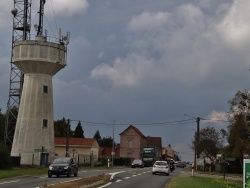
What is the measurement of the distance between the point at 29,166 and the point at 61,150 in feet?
161

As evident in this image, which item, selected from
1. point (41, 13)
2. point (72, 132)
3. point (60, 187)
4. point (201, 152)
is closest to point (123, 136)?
point (72, 132)

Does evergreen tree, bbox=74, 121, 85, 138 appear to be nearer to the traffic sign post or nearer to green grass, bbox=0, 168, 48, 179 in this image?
green grass, bbox=0, 168, 48, 179

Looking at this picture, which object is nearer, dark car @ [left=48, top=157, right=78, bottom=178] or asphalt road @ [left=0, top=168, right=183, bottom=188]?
asphalt road @ [left=0, top=168, right=183, bottom=188]

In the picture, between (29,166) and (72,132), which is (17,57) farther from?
(72,132)

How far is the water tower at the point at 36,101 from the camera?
175 ft

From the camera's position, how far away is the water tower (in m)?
53.4

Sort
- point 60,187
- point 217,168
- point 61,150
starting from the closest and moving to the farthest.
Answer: point 60,187 < point 217,168 < point 61,150

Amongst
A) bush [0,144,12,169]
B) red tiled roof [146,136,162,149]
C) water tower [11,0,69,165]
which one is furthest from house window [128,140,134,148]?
bush [0,144,12,169]

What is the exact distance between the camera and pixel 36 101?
54.1m

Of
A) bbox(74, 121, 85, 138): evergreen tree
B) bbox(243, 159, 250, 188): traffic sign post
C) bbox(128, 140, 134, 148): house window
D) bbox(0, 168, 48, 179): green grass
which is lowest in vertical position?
bbox(0, 168, 48, 179): green grass

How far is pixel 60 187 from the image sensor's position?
2159 cm

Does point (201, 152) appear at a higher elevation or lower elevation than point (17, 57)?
lower

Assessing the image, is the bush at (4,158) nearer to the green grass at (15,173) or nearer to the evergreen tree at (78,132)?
the green grass at (15,173)

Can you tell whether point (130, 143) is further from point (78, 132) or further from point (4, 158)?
point (4, 158)
